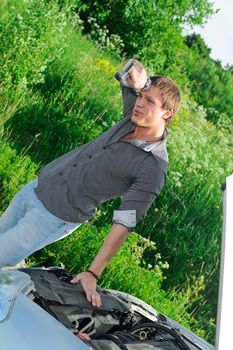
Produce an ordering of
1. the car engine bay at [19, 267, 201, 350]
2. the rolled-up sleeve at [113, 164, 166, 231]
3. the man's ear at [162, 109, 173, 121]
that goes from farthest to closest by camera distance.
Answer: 1. the man's ear at [162, 109, 173, 121]
2. the rolled-up sleeve at [113, 164, 166, 231]
3. the car engine bay at [19, 267, 201, 350]

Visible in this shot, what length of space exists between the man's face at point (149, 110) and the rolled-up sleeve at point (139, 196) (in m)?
0.25

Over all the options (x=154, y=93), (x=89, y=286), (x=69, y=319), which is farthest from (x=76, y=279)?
(x=154, y=93)

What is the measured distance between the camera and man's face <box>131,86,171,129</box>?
12.7 feet

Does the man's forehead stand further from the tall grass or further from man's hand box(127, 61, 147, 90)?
the tall grass

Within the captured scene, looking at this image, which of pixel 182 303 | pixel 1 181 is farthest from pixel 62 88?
pixel 182 303

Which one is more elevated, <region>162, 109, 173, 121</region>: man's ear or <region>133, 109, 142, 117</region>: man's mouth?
<region>162, 109, 173, 121</region>: man's ear

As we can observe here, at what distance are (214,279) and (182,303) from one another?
136 cm

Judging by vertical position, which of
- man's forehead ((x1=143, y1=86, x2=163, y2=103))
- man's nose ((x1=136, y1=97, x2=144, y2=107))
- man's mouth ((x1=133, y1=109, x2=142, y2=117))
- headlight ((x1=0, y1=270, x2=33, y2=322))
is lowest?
headlight ((x1=0, y1=270, x2=33, y2=322))

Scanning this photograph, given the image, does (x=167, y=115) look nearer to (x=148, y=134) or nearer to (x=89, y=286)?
(x=148, y=134)

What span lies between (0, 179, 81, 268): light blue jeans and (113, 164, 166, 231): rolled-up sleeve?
19.2 inches

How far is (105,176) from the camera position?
393cm

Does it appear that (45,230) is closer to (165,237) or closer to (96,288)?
(96,288)

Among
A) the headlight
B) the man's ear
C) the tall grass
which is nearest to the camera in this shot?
the headlight

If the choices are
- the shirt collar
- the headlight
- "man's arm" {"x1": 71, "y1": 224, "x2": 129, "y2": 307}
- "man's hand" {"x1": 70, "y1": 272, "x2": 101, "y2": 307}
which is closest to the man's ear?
the shirt collar
